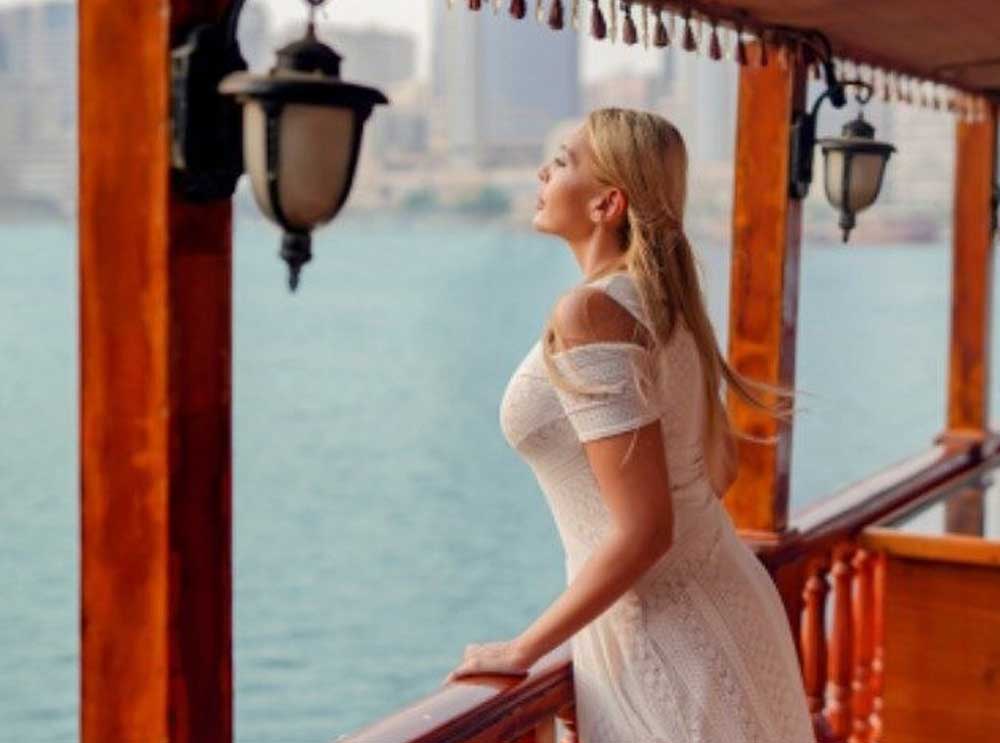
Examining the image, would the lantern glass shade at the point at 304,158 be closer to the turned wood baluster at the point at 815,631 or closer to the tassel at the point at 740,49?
the tassel at the point at 740,49

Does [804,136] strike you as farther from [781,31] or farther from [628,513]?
[628,513]

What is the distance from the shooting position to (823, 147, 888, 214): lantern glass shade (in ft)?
14.9

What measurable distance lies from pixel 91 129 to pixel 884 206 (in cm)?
7645

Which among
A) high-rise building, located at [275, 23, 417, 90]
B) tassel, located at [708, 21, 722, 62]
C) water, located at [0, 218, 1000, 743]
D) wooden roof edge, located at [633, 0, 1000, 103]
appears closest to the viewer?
wooden roof edge, located at [633, 0, 1000, 103]

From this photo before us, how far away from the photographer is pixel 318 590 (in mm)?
39125

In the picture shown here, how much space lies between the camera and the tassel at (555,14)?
3010 millimetres

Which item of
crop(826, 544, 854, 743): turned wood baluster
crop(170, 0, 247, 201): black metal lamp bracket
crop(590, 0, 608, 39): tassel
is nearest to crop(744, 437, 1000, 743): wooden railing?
crop(826, 544, 854, 743): turned wood baluster

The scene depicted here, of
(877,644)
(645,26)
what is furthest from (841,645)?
(645,26)

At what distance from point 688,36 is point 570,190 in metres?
1.26

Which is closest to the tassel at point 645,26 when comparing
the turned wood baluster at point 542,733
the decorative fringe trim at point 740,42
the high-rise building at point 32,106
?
the decorative fringe trim at point 740,42

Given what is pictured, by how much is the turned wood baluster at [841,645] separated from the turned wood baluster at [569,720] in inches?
62.5

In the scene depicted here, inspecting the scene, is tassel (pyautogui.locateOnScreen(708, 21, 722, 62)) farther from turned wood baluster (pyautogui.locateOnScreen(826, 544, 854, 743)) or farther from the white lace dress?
the white lace dress

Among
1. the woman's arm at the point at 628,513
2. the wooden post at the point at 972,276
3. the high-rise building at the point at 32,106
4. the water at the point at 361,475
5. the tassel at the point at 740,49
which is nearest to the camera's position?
the woman's arm at the point at 628,513

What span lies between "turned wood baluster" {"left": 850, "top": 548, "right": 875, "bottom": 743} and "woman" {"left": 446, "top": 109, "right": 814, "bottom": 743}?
1.90 meters
